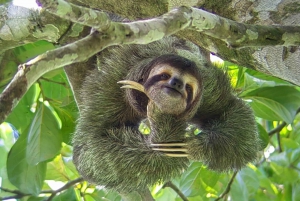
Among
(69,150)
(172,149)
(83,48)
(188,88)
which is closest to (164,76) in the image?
(188,88)

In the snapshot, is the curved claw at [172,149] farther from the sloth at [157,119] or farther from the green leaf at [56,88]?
the green leaf at [56,88]

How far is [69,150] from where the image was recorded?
5082 mm

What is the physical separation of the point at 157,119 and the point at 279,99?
125 centimetres

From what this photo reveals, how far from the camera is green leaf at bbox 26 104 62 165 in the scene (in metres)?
3.59

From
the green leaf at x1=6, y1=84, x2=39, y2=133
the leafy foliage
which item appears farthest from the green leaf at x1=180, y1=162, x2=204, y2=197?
the green leaf at x1=6, y1=84, x2=39, y2=133

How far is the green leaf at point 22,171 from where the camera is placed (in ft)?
12.4

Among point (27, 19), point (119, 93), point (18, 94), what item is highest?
point (27, 19)

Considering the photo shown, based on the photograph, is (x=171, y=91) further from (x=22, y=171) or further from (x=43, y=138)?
(x=22, y=171)

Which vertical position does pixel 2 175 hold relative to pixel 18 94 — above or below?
below

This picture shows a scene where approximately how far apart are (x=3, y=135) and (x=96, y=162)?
1.78m

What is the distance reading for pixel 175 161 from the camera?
3617 mm

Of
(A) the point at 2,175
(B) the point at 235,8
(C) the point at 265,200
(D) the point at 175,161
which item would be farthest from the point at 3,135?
(B) the point at 235,8

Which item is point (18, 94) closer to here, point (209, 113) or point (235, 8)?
point (235, 8)

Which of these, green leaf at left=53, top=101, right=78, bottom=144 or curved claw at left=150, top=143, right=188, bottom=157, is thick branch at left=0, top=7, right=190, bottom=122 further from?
green leaf at left=53, top=101, right=78, bottom=144
